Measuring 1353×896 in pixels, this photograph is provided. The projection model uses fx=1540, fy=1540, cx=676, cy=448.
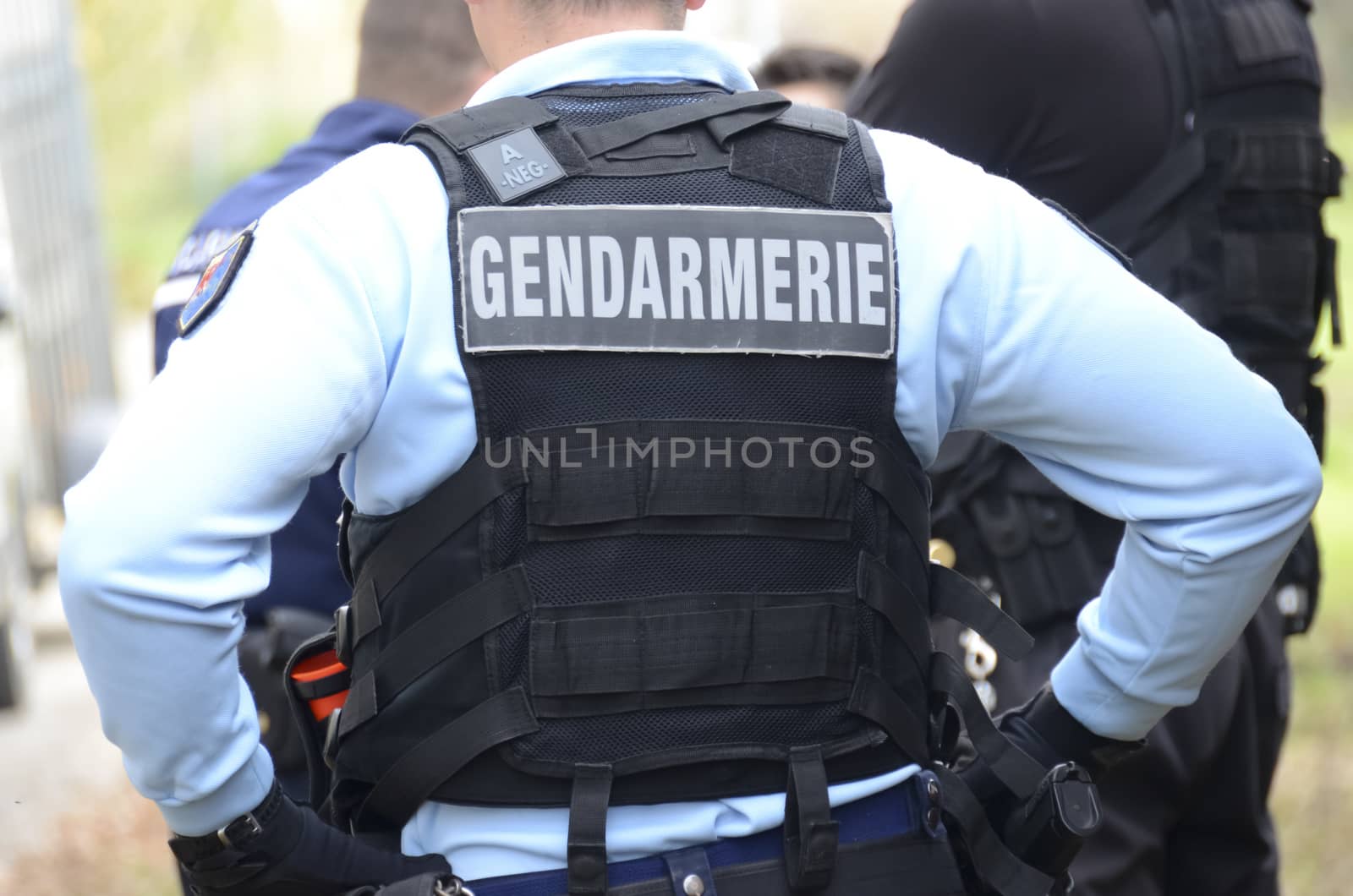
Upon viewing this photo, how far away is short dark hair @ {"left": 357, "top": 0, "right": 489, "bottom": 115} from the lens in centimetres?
289

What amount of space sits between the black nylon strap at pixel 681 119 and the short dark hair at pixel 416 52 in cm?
144

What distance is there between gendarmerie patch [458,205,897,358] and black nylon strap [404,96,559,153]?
0.09 m

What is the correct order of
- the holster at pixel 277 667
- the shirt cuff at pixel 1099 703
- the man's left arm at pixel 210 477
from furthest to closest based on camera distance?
1. the holster at pixel 277 667
2. the shirt cuff at pixel 1099 703
3. the man's left arm at pixel 210 477

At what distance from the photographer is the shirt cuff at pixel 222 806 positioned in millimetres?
1494

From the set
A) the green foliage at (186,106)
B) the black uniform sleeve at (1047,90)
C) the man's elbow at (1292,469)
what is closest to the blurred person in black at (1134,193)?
the black uniform sleeve at (1047,90)

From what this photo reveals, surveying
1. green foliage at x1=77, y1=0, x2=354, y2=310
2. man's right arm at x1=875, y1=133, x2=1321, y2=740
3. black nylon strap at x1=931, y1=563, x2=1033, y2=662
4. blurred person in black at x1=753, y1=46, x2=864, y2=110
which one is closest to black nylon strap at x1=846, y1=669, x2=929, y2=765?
black nylon strap at x1=931, y1=563, x2=1033, y2=662

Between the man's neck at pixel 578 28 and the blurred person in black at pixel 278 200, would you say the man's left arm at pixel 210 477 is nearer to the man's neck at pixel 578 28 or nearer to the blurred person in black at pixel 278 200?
the man's neck at pixel 578 28

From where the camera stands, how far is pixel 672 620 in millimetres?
1524

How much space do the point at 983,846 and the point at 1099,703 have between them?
244mm

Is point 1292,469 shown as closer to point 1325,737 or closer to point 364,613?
point 364,613

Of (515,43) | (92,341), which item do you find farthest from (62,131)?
(515,43)

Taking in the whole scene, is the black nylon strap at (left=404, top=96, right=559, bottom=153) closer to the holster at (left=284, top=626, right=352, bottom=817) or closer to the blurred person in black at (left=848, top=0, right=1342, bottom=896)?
the holster at (left=284, top=626, right=352, bottom=817)

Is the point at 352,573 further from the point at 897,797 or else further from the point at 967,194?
the point at 967,194

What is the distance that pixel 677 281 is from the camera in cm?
149
